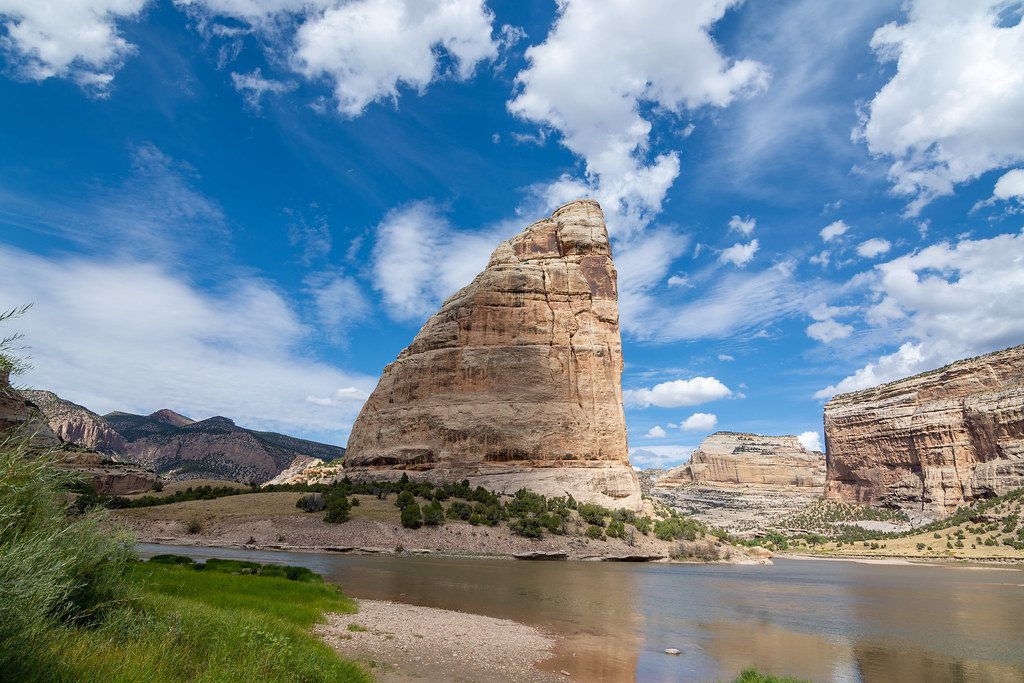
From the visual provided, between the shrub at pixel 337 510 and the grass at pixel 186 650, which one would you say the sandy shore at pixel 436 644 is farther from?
the shrub at pixel 337 510

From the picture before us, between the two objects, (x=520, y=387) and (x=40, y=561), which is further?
(x=520, y=387)

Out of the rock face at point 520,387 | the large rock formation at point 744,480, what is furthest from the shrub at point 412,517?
the large rock formation at point 744,480

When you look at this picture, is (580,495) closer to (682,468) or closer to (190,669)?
(190,669)

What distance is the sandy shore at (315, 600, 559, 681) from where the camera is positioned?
41.9ft

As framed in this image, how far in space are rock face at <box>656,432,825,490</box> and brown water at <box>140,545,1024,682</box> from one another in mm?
130070

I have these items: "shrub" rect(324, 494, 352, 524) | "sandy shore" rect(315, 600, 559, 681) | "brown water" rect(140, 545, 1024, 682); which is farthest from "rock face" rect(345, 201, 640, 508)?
"sandy shore" rect(315, 600, 559, 681)

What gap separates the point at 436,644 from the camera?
15.4 metres

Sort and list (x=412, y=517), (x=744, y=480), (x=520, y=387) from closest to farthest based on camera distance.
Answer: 1. (x=412, y=517)
2. (x=520, y=387)
3. (x=744, y=480)

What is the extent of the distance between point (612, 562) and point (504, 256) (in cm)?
5096

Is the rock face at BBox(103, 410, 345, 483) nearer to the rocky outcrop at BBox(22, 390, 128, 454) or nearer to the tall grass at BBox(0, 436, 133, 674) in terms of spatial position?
the rocky outcrop at BBox(22, 390, 128, 454)

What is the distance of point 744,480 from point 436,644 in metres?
172

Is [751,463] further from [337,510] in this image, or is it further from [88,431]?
[88,431]

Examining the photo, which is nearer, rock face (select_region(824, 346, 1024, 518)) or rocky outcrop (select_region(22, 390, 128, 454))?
rock face (select_region(824, 346, 1024, 518))

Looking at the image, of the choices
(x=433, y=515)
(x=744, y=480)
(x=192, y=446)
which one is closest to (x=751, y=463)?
(x=744, y=480)
